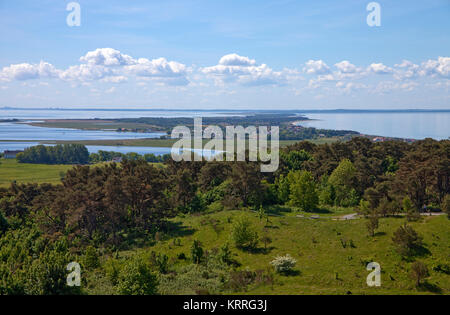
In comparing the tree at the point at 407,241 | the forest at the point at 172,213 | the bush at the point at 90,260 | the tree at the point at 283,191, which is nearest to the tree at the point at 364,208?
the forest at the point at 172,213

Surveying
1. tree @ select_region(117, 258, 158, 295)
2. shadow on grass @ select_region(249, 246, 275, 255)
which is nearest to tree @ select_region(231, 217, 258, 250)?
shadow on grass @ select_region(249, 246, 275, 255)

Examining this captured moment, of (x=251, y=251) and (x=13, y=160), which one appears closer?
(x=251, y=251)

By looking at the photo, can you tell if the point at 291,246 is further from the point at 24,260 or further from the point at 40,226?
the point at 40,226

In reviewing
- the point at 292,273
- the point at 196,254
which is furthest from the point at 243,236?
the point at 292,273

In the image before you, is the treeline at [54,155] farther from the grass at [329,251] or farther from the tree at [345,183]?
the tree at [345,183]

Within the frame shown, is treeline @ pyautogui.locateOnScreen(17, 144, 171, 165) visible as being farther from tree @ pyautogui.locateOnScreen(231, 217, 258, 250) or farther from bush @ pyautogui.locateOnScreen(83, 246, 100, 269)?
bush @ pyautogui.locateOnScreen(83, 246, 100, 269)
